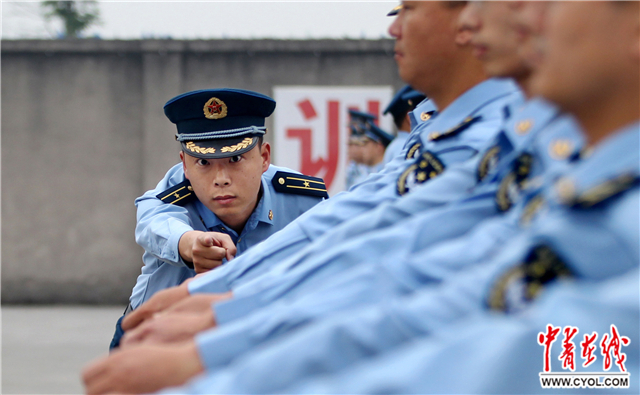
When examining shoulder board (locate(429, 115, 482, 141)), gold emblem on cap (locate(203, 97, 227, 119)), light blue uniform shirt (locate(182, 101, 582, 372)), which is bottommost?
gold emblem on cap (locate(203, 97, 227, 119))

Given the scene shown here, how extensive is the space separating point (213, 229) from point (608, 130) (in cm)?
170

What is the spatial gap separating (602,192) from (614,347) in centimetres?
17

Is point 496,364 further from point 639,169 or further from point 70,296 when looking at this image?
point 70,296

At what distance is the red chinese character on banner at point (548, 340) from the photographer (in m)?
0.68

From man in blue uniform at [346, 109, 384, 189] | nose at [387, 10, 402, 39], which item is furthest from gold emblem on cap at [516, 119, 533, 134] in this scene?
man in blue uniform at [346, 109, 384, 189]

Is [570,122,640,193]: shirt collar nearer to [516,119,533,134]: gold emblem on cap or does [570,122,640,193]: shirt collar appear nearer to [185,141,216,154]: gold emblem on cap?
[516,119,533,134]: gold emblem on cap

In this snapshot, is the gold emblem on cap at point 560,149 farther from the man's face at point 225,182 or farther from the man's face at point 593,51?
the man's face at point 225,182

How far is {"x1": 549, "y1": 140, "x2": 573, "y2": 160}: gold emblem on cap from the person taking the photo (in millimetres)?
850

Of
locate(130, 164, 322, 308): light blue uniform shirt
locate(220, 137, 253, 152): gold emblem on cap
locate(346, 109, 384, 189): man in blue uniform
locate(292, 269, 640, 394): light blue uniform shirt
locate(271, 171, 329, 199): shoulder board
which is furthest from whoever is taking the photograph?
locate(346, 109, 384, 189): man in blue uniform

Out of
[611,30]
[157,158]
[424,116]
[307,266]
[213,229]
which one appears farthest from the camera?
[157,158]

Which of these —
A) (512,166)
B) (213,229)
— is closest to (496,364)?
(512,166)

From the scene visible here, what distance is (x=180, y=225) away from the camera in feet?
6.63

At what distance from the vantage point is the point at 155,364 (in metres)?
0.91

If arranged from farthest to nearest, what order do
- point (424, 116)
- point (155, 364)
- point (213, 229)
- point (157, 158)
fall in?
point (157, 158)
point (213, 229)
point (424, 116)
point (155, 364)
